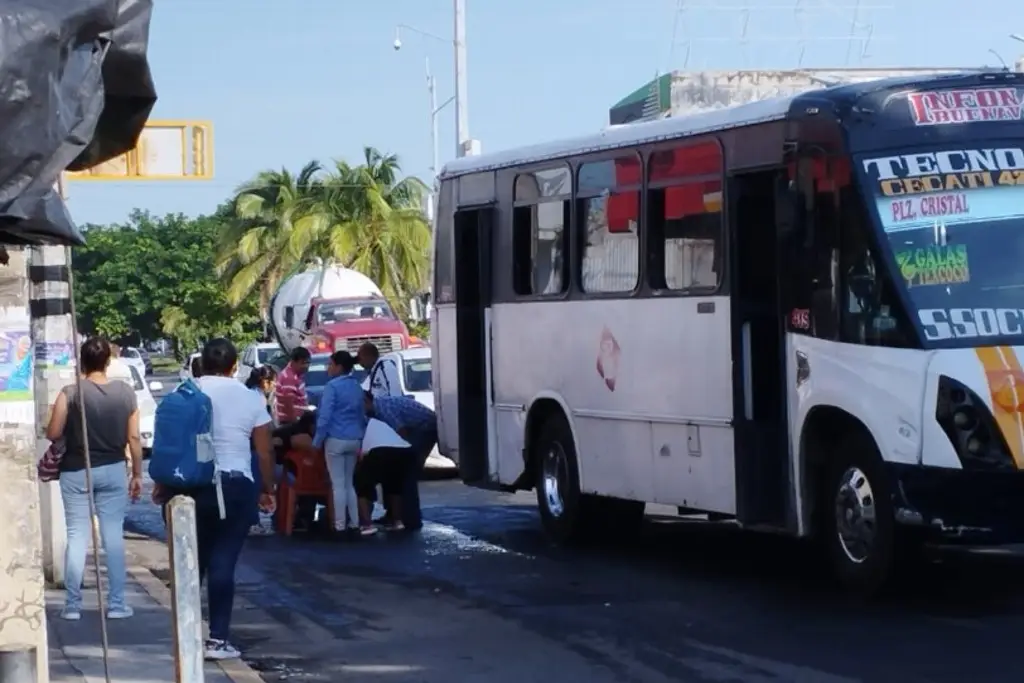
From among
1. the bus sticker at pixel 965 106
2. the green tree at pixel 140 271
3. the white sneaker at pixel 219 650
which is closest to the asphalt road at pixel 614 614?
the white sneaker at pixel 219 650

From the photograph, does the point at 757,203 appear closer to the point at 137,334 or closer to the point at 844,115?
the point at 844,115

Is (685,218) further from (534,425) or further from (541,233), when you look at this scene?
(534,425)

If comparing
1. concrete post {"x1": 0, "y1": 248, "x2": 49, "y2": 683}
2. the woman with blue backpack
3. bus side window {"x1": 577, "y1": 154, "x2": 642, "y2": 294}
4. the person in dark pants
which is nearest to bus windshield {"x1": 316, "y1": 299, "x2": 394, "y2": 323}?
the person in dark pants

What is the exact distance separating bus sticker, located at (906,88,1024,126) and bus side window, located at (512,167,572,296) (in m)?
4.01

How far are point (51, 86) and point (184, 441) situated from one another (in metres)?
5.41

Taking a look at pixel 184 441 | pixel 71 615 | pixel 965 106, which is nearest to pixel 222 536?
pixel 184 441

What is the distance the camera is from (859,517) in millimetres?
11180

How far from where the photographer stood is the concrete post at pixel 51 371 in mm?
11914

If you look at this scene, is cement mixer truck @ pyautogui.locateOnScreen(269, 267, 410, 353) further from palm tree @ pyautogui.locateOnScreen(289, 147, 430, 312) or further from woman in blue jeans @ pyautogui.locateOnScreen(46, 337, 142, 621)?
woman in blue jeans @ pyautogui.locateOnScreen(46, 337, 142, 621)

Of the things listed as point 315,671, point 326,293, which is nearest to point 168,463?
point 315,671

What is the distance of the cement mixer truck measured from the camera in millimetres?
38875

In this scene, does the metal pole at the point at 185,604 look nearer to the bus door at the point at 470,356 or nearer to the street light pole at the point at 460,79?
the bus door at the point at 470,356

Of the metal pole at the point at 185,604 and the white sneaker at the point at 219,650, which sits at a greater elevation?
the metal pole at the point at 185,604

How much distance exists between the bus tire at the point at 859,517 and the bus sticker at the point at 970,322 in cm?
83
